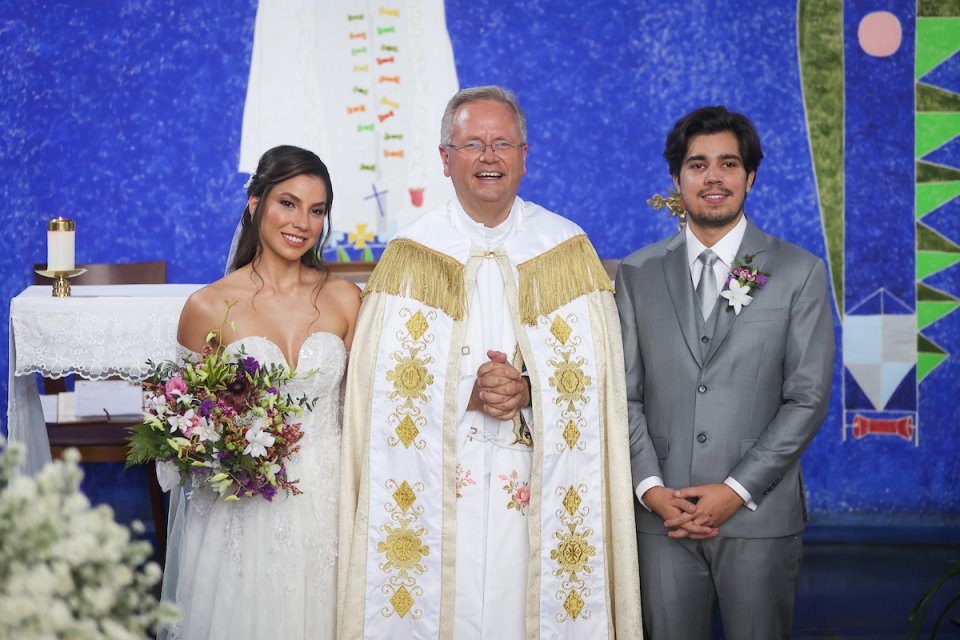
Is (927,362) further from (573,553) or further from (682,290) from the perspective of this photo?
(573,553)

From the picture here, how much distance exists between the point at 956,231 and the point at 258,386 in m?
4.87

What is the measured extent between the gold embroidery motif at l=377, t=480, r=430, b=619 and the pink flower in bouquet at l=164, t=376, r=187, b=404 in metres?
0.62

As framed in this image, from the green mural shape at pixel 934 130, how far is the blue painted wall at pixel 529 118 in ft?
0.30

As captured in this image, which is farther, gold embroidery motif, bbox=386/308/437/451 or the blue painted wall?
the blue painted wall

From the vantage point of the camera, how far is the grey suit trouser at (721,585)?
2.88 m

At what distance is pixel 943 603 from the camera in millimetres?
4930

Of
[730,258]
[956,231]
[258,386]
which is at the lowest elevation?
[258,386]

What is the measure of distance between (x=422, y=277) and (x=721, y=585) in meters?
1.20

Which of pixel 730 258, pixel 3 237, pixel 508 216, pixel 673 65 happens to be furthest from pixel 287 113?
pixel 730 258

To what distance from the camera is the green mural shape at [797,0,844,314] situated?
20.5ft

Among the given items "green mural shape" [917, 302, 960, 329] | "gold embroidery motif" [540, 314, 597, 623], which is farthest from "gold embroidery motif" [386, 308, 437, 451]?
"green mural shape" [917, 302, 960, 329]

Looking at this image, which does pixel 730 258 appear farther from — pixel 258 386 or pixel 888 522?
pixel 888 522

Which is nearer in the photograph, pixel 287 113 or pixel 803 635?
pixel 803 635

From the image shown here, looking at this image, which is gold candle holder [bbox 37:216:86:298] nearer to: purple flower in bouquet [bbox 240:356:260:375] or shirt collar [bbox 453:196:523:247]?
purple flower in bouquet [bbox 240:356:260:375]
